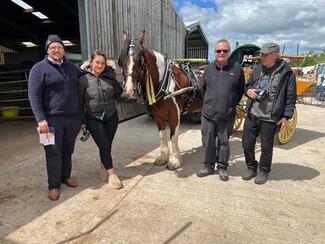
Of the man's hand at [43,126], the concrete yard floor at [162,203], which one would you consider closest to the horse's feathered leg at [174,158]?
the concrete yard floor at [162,203]

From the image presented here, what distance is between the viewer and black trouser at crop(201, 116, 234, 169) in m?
3.24

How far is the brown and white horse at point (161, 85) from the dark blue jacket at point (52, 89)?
1.98 ft

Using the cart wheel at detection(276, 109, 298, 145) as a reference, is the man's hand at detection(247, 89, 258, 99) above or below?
above

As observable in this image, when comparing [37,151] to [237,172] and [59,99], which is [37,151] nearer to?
[59,99]

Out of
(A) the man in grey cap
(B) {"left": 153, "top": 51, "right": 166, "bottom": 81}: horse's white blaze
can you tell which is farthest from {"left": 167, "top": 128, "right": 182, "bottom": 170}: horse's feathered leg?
(A) the man in grey cap

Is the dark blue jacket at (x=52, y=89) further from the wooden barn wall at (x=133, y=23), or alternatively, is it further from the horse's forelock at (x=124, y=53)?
the wooden barn wall at (x=133, y=23)

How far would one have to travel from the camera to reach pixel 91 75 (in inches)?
112

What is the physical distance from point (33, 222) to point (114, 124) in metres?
1.36

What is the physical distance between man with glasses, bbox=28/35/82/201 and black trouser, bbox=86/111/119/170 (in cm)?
17

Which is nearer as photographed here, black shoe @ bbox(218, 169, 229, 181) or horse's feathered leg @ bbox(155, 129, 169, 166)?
black shoe @ bbox(218, 169, 229, 181)

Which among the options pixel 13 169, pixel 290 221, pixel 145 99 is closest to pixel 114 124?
pixel 145 99

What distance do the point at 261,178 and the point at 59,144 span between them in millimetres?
2598

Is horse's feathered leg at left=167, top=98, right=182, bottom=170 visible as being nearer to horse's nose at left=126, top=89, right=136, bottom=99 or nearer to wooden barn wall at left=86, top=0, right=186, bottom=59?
horse's nose at left=126, top=89, right=136, bottom=99

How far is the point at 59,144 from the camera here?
9.11ft
